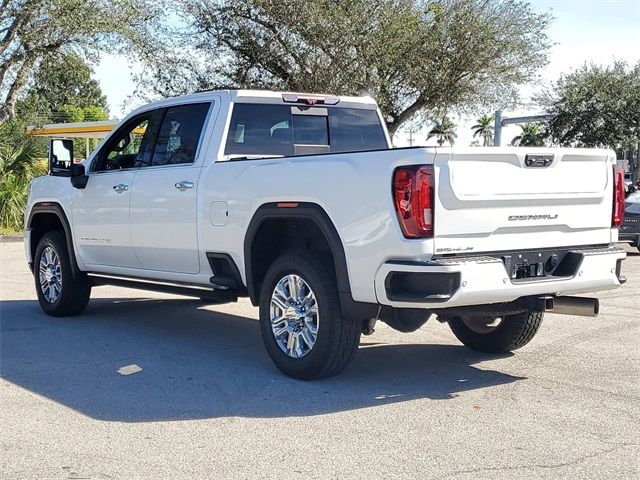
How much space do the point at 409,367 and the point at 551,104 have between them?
110ft

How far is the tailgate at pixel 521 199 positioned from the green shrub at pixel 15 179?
1706 cm

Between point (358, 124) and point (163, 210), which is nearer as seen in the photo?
point (163, 210)

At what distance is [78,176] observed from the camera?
843cm

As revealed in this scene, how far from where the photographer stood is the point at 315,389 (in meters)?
5.90

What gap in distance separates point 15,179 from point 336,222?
55.5ft

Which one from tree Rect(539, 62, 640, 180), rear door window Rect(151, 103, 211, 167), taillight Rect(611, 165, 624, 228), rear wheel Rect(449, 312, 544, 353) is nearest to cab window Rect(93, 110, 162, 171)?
rear door window Rect(151, 103, 211, 167)

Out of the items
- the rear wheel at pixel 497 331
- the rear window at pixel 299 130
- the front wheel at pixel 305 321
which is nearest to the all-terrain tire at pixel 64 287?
the rear window at pixel 299 130

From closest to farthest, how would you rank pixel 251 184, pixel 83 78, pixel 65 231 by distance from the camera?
pixel 251 184 → pixel 65 231 → pixel 83 78

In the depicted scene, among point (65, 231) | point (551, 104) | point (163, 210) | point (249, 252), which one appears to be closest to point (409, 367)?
point (249, 252)

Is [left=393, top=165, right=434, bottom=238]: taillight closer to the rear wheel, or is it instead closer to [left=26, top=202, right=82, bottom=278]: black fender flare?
the rear wheel

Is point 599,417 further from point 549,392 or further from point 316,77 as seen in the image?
point 316,77

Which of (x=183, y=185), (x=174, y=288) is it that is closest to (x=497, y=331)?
(x=174, y=288)

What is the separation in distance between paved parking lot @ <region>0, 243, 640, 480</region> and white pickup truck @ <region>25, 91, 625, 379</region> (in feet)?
1.51

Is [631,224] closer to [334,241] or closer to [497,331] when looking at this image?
[497,331]
